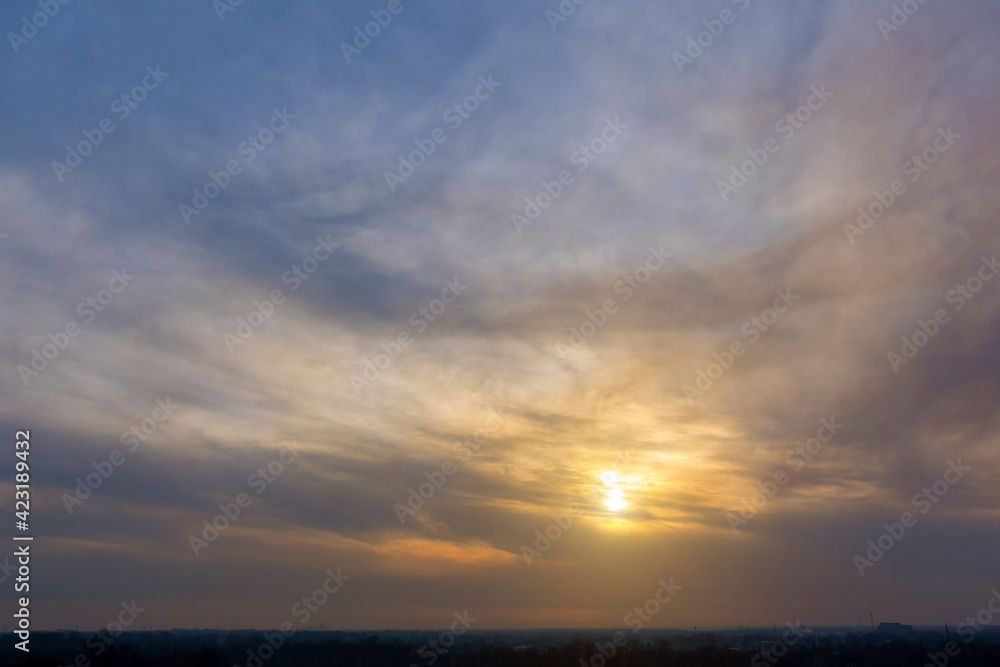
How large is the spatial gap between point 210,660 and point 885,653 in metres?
125

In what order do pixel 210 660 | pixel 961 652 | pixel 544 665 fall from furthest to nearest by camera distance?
pixel 961 652 < pixel 544 665 < pixel 210 660

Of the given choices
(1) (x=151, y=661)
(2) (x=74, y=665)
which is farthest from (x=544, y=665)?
(2) (x=74, y=665)

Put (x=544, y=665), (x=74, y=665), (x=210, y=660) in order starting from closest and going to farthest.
A: (x=74, y=665) → (x=210, y=660) → (x=544, y=665)

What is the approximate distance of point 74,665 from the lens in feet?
342

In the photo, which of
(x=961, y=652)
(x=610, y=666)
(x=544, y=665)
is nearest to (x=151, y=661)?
(x=544, y=665)

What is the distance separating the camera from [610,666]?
121500 mm

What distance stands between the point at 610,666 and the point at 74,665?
267ft

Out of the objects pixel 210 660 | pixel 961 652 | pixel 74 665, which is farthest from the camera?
pixel 961 652

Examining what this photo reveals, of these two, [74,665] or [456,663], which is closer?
[74,665]

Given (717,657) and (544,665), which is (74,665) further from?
(717,657)

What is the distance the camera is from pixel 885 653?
143125mm

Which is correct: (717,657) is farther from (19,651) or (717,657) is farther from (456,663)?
(19,651)

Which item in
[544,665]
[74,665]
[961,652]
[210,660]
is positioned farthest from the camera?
[961,652]

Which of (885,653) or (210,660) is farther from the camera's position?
(885,653)
